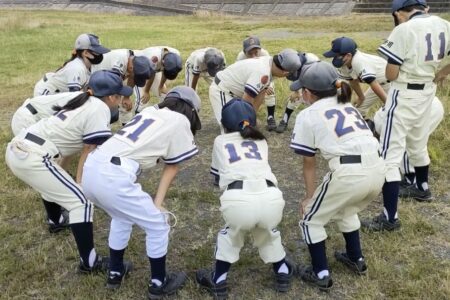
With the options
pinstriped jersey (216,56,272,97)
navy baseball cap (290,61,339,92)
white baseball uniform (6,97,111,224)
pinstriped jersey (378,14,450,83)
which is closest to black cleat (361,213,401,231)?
pinstriped jersey (378,14,450,83)

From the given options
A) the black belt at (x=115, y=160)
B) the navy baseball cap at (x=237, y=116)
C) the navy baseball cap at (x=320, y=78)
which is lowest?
the black belt at (x=115, y=160)

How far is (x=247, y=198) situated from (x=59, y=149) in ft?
5.48

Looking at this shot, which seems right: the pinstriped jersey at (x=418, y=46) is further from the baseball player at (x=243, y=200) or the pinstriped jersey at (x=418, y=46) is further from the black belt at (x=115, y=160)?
the black belt at (x=115, y=160)

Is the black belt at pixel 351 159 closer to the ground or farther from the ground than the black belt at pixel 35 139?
farther from the ground

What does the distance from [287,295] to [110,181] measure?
153 centimetres

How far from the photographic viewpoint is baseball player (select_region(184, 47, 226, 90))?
707 centimetres

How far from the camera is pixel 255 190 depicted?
3.29 metres

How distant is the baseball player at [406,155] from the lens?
483 centimetres

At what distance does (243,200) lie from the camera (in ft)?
10.6

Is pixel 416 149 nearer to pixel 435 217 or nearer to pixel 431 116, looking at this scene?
pixel 431 116

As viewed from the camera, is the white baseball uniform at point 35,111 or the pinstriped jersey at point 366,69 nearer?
the white baseball uniform at point 35,111

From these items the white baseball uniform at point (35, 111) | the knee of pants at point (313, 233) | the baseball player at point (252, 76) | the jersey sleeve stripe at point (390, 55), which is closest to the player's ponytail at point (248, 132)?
the knee of pants at point (313, 233)

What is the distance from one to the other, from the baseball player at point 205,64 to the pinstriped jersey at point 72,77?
2224 millimetres

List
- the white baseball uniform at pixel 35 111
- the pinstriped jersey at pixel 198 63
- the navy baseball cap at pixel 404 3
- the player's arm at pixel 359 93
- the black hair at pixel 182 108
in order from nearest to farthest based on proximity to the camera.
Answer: the black hair at pixel 182 108
the navy baseball cap at pixel 404 3
the white baseball uniform at pixel 35 111
the player's arm at pixel 359 93
the pinstriped jersey at pixel 198 63
